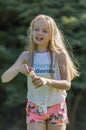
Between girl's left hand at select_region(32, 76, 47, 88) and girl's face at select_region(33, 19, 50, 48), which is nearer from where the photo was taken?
girl's left hand at select_region(32, 76, 47, 88)

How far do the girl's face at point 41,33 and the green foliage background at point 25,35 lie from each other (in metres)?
2.65

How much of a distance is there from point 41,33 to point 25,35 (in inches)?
126

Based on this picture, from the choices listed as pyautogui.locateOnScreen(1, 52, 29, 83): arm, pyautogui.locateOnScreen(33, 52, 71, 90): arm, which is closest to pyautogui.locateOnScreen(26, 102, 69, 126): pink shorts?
pyautogui.locateOnScreen(33, 52, 71, 90): arm

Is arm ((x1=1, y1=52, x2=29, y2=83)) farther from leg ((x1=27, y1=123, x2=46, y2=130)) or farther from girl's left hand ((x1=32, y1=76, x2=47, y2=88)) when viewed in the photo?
leg ((x1=27, y1=123, x2=46, y2=130))

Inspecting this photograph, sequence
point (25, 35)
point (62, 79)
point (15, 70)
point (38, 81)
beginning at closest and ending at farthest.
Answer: point (38, 81) → point (15, 70) → point (62, 79) → point (25, 35)

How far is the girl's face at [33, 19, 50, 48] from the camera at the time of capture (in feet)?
12.5

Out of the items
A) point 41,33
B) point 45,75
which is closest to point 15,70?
point 45,75

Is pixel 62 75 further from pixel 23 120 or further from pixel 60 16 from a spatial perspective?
pixel 23 120

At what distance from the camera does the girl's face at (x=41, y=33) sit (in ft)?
12.5

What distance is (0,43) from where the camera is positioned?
7289 mm

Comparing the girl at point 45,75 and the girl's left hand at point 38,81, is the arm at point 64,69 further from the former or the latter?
the girl's left hand at point 38,81

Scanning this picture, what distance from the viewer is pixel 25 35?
697cm

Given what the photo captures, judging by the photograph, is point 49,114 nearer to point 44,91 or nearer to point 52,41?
point 44,91

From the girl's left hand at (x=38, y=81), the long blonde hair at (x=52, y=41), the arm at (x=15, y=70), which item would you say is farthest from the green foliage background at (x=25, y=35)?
the girl's left hand at (x=38, y=81)
